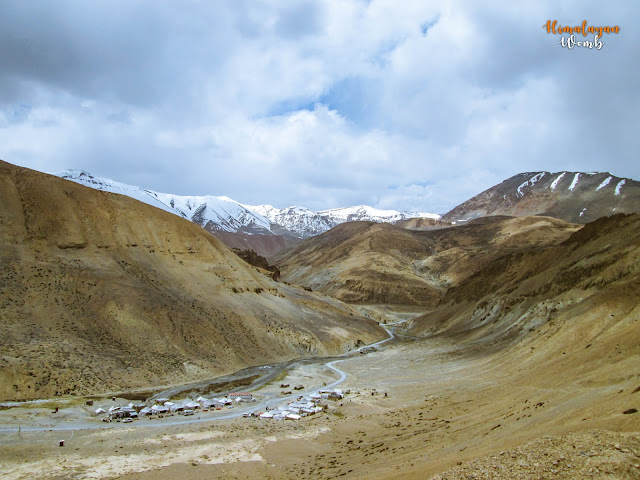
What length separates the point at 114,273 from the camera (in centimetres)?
5262

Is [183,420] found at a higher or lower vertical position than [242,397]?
higher

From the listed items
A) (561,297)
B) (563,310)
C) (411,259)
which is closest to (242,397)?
(563,310)

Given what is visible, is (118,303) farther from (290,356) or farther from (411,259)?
(411,259)

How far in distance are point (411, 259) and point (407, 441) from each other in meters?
153

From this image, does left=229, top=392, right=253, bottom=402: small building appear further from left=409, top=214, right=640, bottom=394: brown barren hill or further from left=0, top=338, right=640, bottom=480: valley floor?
left=409, top=214, right=640, bottom=394: brown barren hill

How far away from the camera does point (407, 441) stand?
74.7ft

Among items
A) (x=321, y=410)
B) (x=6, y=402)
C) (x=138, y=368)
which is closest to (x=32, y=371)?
(x=6, y=402)

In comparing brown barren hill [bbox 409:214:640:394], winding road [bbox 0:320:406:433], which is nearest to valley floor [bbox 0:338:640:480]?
winding road [bbox 0:320:406:433]

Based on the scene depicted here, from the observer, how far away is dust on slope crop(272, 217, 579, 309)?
141750mm

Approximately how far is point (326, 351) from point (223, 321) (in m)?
16.8

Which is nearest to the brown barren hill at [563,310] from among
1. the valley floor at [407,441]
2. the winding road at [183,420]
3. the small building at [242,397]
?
the valley floor at [407,441]

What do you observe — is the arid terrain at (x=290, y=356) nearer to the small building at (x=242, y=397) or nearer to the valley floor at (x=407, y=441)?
the valley floor at (x=407, y=441)

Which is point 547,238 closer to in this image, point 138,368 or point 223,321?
point 223,321

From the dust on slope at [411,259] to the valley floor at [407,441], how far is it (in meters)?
104
